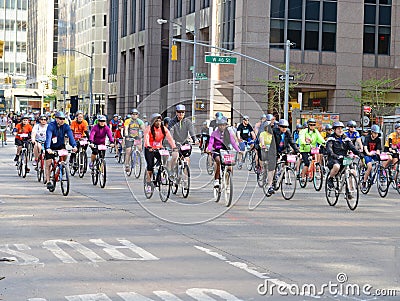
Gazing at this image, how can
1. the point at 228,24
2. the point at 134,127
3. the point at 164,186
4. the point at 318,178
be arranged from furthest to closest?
the point at 228,24
the point at 134,127
the point at 318,178
the point at 164,186

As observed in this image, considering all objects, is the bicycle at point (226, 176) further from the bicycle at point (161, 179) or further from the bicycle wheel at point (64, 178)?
the bicycle wheel at point (64, 178)

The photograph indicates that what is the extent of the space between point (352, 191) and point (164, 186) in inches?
159

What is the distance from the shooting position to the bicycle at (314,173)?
22.1 m

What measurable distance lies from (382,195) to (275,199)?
346 cm

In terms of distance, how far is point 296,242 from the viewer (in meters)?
11.9

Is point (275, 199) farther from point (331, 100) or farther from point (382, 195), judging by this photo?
point (331, 100)

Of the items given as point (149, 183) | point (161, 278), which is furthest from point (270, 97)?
point (161, 278)

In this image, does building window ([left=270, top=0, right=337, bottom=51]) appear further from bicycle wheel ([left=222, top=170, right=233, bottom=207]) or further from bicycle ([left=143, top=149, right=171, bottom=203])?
bicycle wheel ([left=222, top=170, right=233, bottom=207])

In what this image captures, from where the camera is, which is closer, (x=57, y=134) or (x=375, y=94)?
(x=57, y=134)

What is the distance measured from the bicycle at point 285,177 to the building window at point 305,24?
39.8 m

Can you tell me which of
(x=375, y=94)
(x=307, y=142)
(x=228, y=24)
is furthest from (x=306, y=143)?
(x=228, y=24)

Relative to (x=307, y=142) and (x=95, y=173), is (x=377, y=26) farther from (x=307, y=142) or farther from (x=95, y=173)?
(x=95, y=173)

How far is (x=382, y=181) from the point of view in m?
21.2

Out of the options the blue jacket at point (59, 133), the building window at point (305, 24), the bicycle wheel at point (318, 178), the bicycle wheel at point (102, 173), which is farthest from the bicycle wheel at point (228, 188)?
the building window at point (305, 24)
